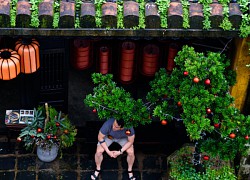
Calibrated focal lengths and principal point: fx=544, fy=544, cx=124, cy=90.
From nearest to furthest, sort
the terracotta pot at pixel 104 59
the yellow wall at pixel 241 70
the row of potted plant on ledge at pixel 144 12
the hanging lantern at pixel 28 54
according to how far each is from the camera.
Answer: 1. the row of potted plant on ledge at pixel 144 12
2. the yellow wall at pixel 241 70
3. the hanging lantern at pixel 28 54
4. the terracotta pot at pixel 104 59

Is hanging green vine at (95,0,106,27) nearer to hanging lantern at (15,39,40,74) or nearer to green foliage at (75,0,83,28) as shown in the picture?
green foliage at (75,0,83,28)

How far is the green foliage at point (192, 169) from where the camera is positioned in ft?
33.4

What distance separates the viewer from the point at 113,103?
8828 mm

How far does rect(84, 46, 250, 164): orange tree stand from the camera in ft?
27.0

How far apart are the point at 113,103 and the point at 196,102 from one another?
4.59 feet

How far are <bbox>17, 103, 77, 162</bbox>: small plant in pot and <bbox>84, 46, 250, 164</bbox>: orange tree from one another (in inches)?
74.2

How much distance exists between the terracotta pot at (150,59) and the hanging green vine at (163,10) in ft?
5.97

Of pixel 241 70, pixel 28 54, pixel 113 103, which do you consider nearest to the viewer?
pixel 113 103

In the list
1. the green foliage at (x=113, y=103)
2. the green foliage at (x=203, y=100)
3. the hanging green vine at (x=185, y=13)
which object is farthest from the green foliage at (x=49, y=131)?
the hanging green vine at (x=185, y=13)

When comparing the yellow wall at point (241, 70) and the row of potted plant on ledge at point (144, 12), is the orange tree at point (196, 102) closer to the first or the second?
the yellow wall at point (241, 70)

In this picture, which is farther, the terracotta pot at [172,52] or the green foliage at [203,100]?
the terracotta pot at [172,52]

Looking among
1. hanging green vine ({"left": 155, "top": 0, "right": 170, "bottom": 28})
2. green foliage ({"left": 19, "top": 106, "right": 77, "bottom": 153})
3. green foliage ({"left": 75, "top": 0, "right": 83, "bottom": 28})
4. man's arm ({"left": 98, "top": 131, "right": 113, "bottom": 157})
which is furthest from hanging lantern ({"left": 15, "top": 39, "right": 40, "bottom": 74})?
hanging green vine ({"left": 155, "top": 0, "right": 170, "bottom": 28})

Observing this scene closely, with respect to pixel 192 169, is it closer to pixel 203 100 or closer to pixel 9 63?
pixel 203 100

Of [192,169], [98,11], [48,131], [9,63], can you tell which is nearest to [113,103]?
[98,11]
